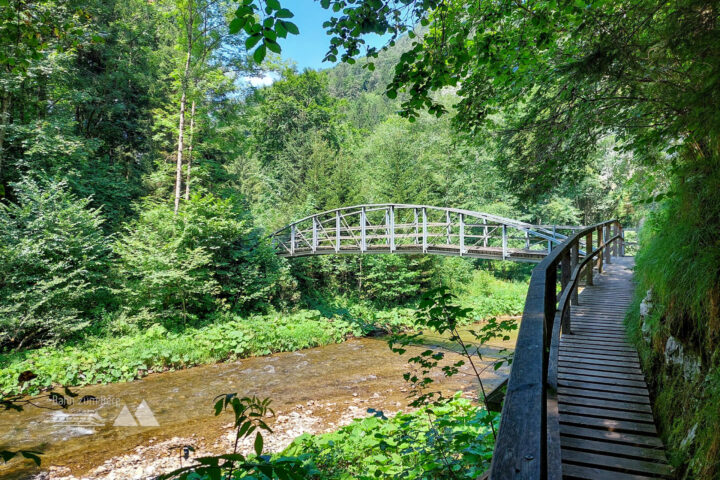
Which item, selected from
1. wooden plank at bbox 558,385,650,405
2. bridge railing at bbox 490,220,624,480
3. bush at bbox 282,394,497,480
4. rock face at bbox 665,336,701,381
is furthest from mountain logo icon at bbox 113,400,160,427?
rock face at bbox 665,336,701,381

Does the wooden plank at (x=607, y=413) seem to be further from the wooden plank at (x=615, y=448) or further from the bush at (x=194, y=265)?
the bush at (x=194, y=265)

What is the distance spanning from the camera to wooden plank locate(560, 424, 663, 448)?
2.36m

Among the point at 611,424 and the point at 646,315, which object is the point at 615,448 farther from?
the point at 646,315

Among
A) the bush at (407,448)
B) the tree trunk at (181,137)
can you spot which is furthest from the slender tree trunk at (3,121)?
the bush at (407,448)

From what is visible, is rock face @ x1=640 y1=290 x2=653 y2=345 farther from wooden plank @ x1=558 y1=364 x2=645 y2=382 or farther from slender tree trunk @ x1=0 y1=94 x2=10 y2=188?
slender tree trunk @ x1=0 y1=94 x2=10 y2=188

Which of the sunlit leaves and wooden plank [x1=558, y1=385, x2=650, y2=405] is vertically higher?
the sunlit leaves

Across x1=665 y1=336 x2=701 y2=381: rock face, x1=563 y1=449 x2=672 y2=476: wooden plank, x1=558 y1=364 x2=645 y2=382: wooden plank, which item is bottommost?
x1=563 y1=449 x2=672 y2=476: wooden plank

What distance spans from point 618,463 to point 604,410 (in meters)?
0.67

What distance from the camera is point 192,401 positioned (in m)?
7.46

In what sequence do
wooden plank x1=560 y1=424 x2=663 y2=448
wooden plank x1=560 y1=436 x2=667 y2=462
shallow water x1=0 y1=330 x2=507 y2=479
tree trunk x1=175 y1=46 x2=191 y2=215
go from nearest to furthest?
1. wooden plank x1=560 y1=436 x2=667 y2=462
2. wooden plank x1=560 y1=424 x2=663 y2=448
3. shallow water x1=0 y1=330 x2=507 y2=479
4. tree trunk x1=175 y1=46 x2=191 y2=215

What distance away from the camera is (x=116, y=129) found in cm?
1769

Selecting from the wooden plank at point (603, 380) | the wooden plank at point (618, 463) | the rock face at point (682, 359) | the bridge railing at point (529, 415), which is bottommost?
the wooden plank at point (618, 463)

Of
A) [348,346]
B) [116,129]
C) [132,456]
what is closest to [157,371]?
[132,456]

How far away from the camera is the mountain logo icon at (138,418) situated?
649 centimetres
